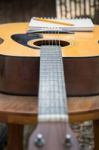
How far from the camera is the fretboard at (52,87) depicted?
65 centimetres

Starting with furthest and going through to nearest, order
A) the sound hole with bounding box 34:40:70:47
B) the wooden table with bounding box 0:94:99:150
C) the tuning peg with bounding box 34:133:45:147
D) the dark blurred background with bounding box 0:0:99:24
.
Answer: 1. the dark blurred background with bounding box 0:0:99:24
2. the sound hole with bounding box 34:40:70:47
3. the wooden table with bounding box 0:94:99:150
4. the tuning peg with bounding box 34:133:45:147

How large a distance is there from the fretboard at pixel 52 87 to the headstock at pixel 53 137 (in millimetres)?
15

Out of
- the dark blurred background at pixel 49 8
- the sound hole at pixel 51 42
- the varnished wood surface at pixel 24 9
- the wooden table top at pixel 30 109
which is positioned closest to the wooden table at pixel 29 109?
the wooden table top at pixel 30 109

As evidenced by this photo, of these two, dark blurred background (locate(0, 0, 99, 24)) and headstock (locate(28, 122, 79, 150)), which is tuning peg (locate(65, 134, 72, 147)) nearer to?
headstock (locate(28, 122, 79, 150))

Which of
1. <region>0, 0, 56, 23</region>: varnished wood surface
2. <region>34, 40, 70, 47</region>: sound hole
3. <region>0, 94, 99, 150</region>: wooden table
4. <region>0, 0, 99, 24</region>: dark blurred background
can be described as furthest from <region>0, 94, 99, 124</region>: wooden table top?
<region>0, 0, 99, 24</region>: dark blurred background

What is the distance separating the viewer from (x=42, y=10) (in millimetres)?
4773

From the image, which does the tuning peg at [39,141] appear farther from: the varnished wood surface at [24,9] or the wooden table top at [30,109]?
the varnished wood surface at [24,9]

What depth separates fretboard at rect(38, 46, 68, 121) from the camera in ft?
2.13

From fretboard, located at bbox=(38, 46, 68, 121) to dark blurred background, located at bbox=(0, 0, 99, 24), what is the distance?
3453 millimetres

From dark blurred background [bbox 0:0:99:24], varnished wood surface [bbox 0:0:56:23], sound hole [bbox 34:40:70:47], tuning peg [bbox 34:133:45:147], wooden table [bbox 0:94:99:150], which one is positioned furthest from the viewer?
dark blurred background [bbox 0:0:99:24]

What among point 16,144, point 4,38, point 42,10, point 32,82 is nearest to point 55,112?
point 32,82

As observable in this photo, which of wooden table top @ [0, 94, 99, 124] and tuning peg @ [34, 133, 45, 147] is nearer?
tuning peg @ [34, 133, 45, 147]

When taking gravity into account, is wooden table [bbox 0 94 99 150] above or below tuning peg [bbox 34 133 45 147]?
below

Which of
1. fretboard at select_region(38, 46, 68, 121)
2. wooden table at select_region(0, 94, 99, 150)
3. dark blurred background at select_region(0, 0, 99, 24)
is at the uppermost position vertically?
fretboard at select_region(38, 46, 68, 121)
